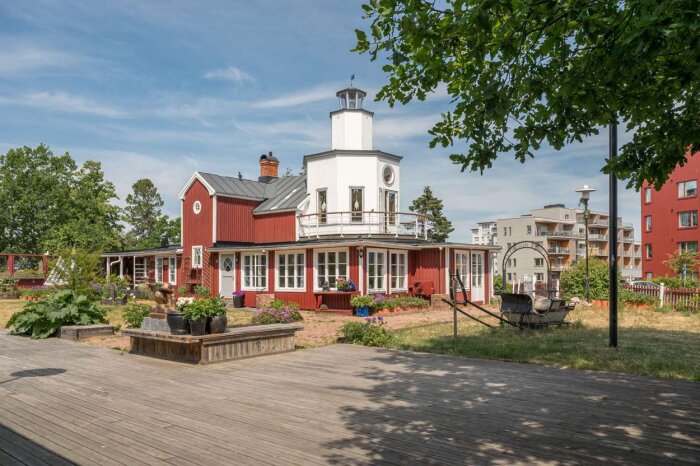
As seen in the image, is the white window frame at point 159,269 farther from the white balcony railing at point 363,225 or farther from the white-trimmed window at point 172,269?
the white balcony railing at point 363,225

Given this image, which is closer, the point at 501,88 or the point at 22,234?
the point at 501,88

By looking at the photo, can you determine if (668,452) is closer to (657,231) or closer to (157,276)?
(157,276)

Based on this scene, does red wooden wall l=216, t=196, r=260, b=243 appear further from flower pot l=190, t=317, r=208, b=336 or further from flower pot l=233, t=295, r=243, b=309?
flower pot l=190, t=317, r=208, b=336

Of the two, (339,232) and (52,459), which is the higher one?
(339,232)

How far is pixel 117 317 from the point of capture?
1938cm

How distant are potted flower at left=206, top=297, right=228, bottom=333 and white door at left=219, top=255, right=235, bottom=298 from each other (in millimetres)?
17529

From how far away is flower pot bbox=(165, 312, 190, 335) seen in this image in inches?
402

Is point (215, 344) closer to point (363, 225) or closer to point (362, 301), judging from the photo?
point (362, 301)

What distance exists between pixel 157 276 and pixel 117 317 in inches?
598

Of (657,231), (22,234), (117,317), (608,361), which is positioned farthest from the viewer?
(22,234)

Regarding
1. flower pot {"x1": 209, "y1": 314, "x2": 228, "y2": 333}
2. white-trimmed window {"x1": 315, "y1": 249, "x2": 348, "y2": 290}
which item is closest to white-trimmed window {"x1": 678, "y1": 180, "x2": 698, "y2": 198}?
white-trimmed window {"x1": 315, "y1": 249, "x2": 348, "y2": 290}

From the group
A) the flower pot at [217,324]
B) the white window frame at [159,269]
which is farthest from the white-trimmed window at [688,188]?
the flower pot at [217,324]

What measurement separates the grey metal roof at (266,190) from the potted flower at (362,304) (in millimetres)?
7952

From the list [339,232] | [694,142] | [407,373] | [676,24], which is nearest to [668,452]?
[694,142]
